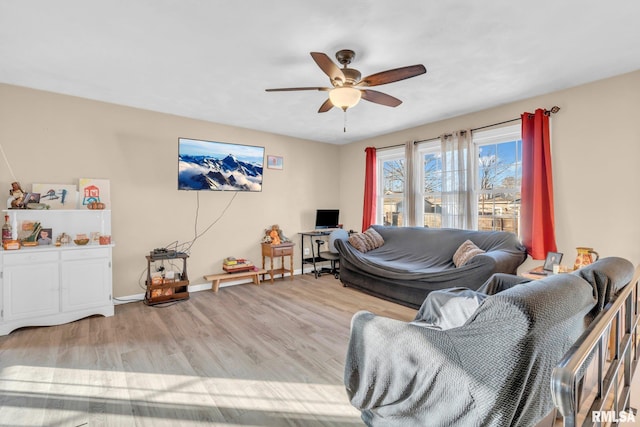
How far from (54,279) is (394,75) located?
3.98m

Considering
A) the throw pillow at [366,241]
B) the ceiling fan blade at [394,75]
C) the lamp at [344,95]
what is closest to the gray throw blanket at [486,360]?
the ceiling fan blade at [394,75]

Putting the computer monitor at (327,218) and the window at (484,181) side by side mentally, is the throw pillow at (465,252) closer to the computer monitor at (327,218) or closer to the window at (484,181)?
the window at (484,181)

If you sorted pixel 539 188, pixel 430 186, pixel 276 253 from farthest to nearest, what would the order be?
pixel 276 253
pixel 430 186
pixel 539 188

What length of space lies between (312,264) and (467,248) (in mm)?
3019

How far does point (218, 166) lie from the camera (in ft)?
15.1

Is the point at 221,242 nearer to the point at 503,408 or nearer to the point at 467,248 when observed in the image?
the point at 467,248

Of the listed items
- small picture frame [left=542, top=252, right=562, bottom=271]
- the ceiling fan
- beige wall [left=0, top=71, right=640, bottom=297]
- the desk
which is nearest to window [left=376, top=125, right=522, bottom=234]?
beige wall [left=0, top=71, right=640, bottom=297]

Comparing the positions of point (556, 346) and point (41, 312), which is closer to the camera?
point (556, 346)

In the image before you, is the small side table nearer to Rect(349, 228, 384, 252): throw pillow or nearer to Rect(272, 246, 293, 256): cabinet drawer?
Rect(272, 246, 293, 256): cabinet drawer

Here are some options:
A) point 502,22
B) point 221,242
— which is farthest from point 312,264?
point 502,22

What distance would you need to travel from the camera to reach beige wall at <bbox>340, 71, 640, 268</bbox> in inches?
116

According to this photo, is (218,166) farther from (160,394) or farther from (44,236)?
(160,394)

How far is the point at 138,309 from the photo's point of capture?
3.68m

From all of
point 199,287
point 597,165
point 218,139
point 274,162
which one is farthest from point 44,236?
point 597,165
